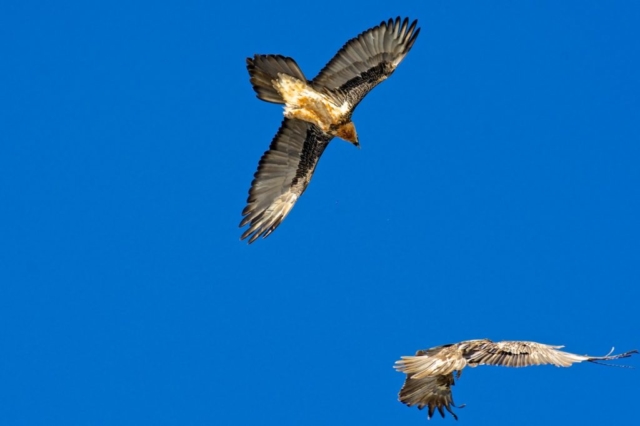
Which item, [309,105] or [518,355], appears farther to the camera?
[309,105]

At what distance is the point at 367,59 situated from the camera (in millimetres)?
12992

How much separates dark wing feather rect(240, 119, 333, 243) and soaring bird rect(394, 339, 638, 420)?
3.00 metres

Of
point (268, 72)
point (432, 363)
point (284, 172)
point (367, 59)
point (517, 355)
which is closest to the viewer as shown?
point (517, 355)

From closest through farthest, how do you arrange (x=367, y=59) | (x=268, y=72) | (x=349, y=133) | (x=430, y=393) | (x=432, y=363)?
1. (x=432, y=363)
2. (x=430, y=393)
3. (x=268, y=72)
4. (x=367, y=59)
5. (x=349, y=133)

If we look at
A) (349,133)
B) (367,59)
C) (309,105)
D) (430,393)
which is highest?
(367,59)

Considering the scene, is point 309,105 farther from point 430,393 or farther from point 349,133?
point 430,393

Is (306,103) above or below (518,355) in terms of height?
above

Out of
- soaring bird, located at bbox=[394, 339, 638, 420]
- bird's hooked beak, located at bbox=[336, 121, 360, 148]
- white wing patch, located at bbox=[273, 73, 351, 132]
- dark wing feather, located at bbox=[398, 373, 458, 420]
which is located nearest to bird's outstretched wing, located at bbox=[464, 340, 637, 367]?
soaring bird, located at bbox=[394, 339, 638, 420]

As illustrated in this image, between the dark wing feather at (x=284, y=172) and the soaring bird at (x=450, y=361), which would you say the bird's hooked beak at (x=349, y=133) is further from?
the soaring bird at (x=450, y=361)

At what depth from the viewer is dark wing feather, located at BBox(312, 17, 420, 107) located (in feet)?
42.3

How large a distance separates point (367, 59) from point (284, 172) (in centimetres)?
204

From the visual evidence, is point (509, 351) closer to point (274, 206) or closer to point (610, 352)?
point (610, 352)

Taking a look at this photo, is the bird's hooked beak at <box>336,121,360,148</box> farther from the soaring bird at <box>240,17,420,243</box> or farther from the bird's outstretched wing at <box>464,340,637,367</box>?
the bird's outstretched wing at <box>464,340,637,367</box>

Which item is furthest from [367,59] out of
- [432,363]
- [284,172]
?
[432,363]
